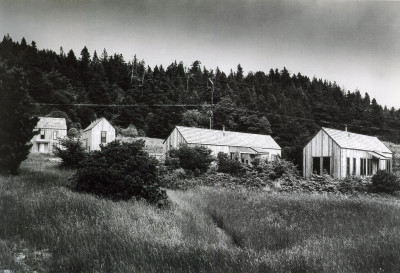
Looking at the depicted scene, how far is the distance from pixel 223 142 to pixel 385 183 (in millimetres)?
22598

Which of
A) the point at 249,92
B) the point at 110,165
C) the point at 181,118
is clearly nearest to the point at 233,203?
the point at 110,165

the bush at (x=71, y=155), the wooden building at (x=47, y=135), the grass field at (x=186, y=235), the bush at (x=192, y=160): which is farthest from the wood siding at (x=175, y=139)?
the grass field at (x=186, y=235)

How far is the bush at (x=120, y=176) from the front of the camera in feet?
39.5

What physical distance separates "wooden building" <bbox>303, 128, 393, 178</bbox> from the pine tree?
23.2 metres

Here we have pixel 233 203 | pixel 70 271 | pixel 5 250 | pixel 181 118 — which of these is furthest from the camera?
pixel 181 118

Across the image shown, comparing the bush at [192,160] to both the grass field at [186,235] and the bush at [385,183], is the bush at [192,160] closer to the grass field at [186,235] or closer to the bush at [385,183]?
the bush at [385,183]

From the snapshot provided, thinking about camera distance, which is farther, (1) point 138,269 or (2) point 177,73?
(2) point 177,73

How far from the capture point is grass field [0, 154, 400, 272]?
6164mm

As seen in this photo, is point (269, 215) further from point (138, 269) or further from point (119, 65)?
point (119, 65)

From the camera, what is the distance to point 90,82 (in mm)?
86750

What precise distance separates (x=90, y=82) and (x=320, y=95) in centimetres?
6464

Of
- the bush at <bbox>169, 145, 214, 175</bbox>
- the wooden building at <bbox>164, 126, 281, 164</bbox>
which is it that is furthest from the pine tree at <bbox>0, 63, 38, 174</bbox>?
the wooden building at <bbox>164, 126, 281, 164</bbox>

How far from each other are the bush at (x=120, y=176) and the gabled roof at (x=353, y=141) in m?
21.4

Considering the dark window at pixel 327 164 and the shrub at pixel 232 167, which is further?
the shrub at pixel 232 167
